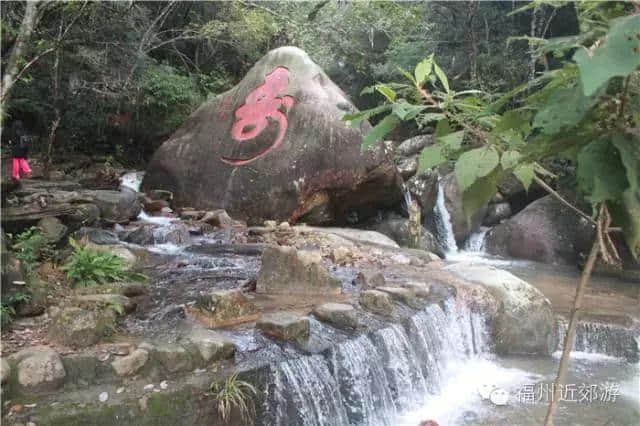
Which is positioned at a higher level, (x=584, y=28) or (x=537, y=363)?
(x=584, y=28)

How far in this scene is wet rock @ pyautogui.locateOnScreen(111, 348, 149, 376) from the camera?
137 inches

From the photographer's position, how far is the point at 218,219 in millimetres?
9258

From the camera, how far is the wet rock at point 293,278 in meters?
5.75

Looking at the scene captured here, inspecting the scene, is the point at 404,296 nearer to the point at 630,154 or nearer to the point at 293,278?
the point at 293,278

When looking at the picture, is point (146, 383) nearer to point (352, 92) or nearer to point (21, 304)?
point (21, 304)

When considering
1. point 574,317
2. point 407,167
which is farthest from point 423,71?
point 407,167

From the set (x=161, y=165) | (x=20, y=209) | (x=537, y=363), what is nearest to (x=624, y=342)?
(x=537, y=363)

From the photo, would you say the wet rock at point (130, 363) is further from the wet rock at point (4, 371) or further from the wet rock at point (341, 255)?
the wet rock at point (341, 255)

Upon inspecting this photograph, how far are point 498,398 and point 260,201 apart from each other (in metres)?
6.11

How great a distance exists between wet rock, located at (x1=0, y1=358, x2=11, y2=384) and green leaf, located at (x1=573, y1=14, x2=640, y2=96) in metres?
3.57

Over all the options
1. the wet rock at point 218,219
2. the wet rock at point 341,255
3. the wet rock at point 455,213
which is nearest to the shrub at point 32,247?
the wet rock at point 218,219

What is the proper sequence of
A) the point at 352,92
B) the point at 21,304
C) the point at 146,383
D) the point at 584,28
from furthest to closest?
the point at 352,92, the point at 21,304, the point at 146,383, the point at 584,28

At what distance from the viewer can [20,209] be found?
6.05 m

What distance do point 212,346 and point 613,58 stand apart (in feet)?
11.8
